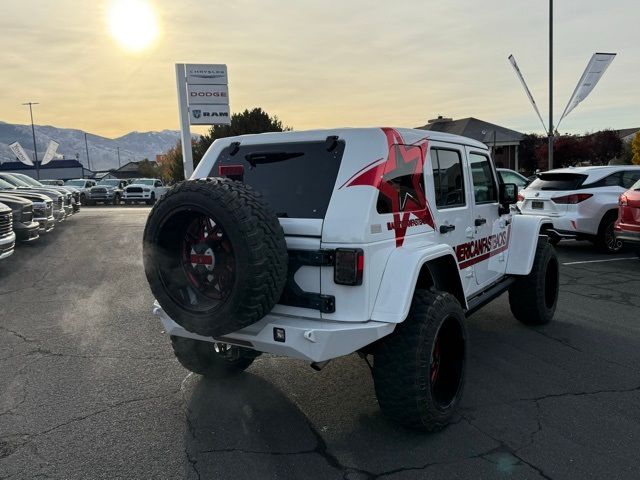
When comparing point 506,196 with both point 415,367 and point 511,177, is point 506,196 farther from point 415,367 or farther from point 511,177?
point 511,177

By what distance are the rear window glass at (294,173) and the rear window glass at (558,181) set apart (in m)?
7.94

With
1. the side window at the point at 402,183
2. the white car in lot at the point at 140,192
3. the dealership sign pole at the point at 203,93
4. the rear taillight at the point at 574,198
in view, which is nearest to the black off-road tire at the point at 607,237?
the rear taillight at the point at 574,198

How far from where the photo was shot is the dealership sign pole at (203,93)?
14.5m

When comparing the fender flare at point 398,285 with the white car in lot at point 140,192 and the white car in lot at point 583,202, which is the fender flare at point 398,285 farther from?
the white car in lot at point 140,192

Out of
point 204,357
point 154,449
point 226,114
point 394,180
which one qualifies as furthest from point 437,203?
point 226,114

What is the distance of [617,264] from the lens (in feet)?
29.6

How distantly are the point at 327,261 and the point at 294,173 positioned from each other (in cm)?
82

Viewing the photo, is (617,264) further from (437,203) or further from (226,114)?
(226,114)

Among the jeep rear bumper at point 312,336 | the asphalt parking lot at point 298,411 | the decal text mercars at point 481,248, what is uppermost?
the decal text mercars at point 481,248

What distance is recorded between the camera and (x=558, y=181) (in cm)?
1009

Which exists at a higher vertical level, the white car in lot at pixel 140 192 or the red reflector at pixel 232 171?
the red reflector at pixel 232 171

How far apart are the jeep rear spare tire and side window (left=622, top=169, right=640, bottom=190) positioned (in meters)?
9.69

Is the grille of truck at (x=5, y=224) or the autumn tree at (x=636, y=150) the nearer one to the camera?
the grille of truck at (x=5, y=224)

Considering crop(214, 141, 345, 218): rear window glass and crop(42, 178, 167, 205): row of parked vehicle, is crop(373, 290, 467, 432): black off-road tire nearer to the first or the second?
crop(214, 141, 345, 218): rear window glass
